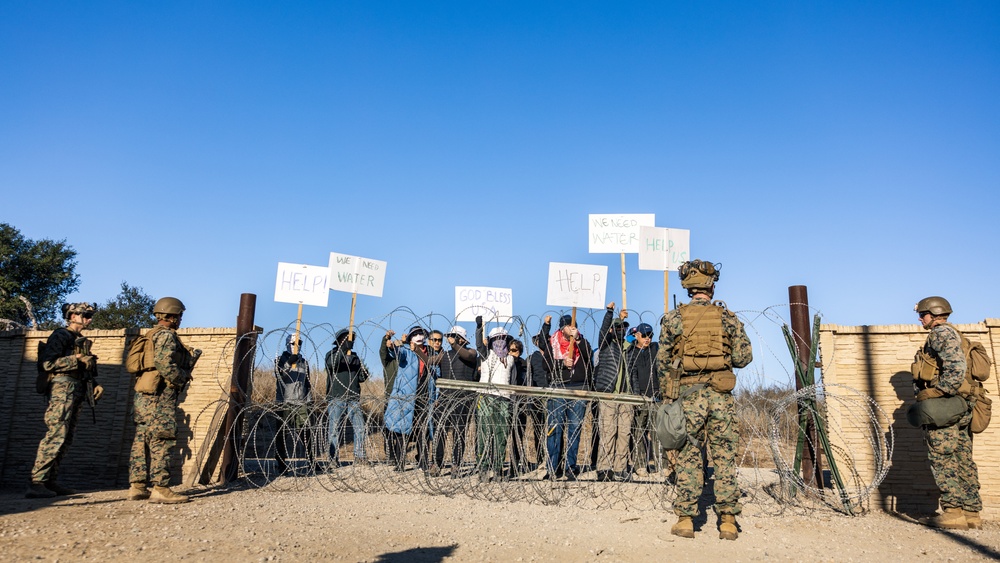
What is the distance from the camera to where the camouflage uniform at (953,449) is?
19.3 ft

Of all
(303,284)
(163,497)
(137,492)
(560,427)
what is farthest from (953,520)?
(303,284)

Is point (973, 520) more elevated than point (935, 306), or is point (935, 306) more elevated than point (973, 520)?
point (935, 306)

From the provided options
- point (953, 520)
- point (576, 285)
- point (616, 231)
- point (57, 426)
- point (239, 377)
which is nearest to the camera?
point (953, 520)

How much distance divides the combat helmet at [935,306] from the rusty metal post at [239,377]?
6899 millimetres

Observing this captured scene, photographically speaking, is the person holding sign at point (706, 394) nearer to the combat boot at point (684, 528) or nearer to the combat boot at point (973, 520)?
the combat boot at point (684, 528)

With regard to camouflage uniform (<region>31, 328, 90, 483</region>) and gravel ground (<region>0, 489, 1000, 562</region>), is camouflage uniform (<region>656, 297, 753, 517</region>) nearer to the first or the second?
gravel ground (<region>0, 489, 1000, 562</region>)

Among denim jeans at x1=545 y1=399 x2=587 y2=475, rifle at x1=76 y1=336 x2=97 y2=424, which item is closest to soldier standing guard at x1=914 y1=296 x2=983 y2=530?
denim jeans at x1=545 y1=399 x2=587 y2=475

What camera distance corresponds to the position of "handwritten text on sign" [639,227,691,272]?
8.55 m

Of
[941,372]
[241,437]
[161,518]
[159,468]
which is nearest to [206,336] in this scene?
[241,437]

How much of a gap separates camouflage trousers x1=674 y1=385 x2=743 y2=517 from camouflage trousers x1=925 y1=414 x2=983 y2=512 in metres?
1.99

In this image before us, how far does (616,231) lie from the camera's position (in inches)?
364

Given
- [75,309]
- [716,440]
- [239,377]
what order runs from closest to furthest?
[716,440], [75,309], [239,377]

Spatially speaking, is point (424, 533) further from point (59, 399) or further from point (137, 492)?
point (59, 399)

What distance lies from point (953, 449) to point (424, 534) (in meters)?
4.59
